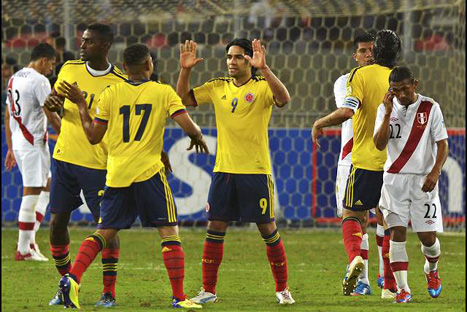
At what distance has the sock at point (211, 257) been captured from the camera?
703 cm

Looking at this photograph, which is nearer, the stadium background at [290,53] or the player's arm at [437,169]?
the player's arm at [437,169]

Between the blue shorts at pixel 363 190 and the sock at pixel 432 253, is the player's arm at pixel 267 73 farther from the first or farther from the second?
the sock at pixel 432 253

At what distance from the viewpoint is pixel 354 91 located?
22.6ft

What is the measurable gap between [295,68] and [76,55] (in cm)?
286

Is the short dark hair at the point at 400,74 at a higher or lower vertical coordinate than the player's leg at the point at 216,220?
higher

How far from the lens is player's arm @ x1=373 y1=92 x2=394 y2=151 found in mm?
6574

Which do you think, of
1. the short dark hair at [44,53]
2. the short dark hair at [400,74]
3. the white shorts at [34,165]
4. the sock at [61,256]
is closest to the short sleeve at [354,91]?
the short dark hair at [400,74]

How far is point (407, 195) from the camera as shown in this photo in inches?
269

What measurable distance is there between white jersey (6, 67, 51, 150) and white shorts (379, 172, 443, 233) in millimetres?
3775

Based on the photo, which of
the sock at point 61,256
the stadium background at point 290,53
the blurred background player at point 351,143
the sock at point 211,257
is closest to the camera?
the sock at point 211,257

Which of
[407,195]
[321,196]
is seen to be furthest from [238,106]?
[321,196]

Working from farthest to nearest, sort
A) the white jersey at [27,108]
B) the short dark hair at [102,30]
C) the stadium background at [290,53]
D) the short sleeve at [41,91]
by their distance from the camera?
the stadium background at [290,53] → the white jersey at [27,108] → the short sleeve at [41,91] → the short dark hair at [102,30]

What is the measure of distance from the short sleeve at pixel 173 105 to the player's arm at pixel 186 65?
2.07 feet

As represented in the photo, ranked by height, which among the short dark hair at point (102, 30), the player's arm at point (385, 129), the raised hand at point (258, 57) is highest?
the short dark hair at point (102, 30)
